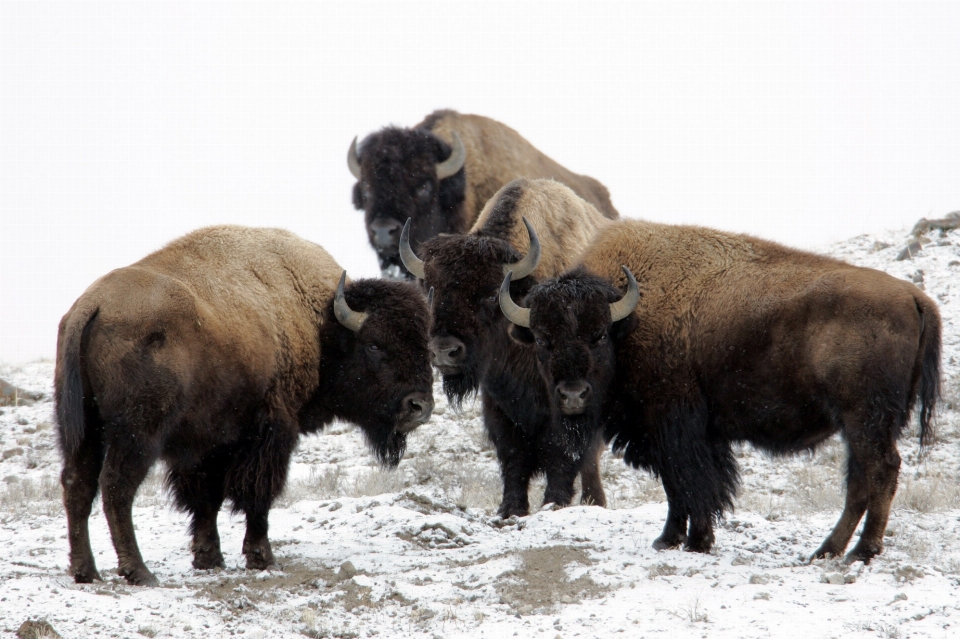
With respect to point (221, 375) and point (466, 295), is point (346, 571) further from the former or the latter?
point (466, 295)

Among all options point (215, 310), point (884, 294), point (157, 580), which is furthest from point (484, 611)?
point (884, 294)

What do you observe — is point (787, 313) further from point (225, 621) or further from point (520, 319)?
point (225, 621)

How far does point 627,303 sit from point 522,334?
2.38 ft

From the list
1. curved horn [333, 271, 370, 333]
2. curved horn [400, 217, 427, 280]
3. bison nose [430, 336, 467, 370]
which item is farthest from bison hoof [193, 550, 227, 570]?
curved horn [400, 217, 427, 280]

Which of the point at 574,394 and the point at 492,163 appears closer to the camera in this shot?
the point at 574,394

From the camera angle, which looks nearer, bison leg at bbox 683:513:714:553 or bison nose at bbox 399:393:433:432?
bison leg at bbox 683:513:714:553

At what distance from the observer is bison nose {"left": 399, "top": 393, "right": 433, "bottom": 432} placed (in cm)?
619

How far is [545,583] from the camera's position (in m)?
5.04

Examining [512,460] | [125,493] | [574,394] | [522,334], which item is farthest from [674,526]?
[125,493]

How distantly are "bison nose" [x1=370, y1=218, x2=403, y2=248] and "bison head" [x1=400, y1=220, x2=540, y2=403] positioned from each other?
10.5 feet

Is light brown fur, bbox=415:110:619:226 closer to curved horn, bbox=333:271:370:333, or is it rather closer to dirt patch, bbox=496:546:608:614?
curved horn, bbox=333:271:370:333

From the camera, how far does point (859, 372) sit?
205 inches

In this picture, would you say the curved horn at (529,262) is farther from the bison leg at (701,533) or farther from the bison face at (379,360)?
the bison leg at (701,533)

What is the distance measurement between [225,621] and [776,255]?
3.83m
